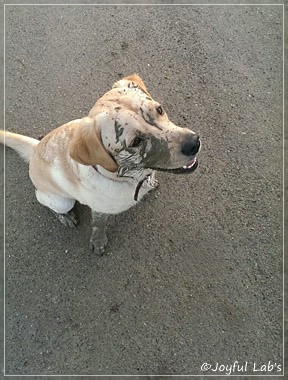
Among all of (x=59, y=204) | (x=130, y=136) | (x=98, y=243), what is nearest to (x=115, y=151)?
(x=130, y=136)

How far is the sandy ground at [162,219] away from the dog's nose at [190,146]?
1.14 meters

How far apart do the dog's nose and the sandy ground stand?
1.14 metres

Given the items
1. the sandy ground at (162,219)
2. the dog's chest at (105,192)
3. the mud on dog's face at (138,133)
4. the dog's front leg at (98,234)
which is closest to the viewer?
the mud on dog's face at (138,133)

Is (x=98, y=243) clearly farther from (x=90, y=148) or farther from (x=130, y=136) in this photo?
(x=130, y=136)

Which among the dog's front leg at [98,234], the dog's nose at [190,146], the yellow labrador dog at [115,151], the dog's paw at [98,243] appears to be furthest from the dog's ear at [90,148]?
the dog's paw at [98,243]

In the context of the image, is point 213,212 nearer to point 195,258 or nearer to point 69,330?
point 195,258

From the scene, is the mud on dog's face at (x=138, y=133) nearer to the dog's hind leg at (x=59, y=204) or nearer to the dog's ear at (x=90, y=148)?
the dog's ear at (x=90, y=148)

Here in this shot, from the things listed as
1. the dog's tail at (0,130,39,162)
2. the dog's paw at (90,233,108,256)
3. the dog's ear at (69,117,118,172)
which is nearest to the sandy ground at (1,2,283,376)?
the dog's paw at (90,233,108,256)

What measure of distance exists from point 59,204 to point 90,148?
1.07m

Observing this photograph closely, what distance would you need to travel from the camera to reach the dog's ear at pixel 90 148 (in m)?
2.79

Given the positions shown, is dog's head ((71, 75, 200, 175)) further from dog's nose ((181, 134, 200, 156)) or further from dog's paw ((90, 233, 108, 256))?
dog's paw ((90, 233, 108, 256))

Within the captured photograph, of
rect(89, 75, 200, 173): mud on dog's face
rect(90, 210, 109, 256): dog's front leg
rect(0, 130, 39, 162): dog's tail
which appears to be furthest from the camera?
rect(0, 130, 39, 162): dog's tail

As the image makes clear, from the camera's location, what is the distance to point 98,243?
3.94m

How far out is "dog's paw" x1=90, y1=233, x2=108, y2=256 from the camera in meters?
3.90
